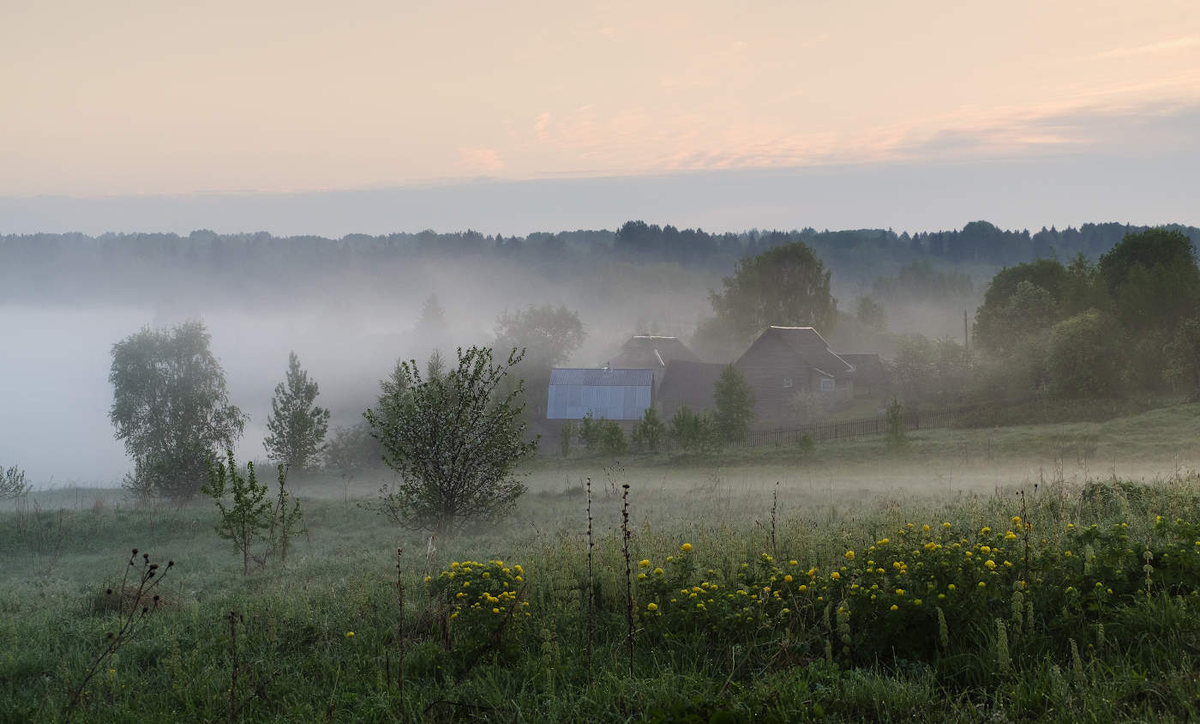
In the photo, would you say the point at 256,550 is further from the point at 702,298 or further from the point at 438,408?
the point at 702,298

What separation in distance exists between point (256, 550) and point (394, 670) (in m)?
12.9

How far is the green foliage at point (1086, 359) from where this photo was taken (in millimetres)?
41781

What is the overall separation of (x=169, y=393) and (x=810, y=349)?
38.8m

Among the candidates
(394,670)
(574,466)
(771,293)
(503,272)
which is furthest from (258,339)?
(394,670)

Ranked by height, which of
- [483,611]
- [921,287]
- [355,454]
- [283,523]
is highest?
[921,287]

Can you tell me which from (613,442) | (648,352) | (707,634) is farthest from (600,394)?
(707,634)

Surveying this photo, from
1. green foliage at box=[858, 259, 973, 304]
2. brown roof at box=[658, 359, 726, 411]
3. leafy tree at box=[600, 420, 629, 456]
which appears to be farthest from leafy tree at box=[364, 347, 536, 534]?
green foliage at box=[858, 259, 973, 304]

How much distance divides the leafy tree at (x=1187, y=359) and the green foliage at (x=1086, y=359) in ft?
7.99

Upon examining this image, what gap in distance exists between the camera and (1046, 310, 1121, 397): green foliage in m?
41.8

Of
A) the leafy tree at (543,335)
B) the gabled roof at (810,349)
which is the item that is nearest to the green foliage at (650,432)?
the gabled roof at (810,349)

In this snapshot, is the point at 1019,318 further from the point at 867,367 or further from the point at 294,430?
the point at 294,430

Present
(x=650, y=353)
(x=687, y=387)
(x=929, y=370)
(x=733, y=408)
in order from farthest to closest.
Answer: (x=650, y=353) < (x=687, y=387) < (x=929, y=370) < (x=733, y=408)

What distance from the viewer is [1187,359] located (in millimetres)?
39125

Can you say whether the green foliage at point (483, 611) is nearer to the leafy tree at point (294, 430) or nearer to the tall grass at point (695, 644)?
the tall grass at point (695, 644)
